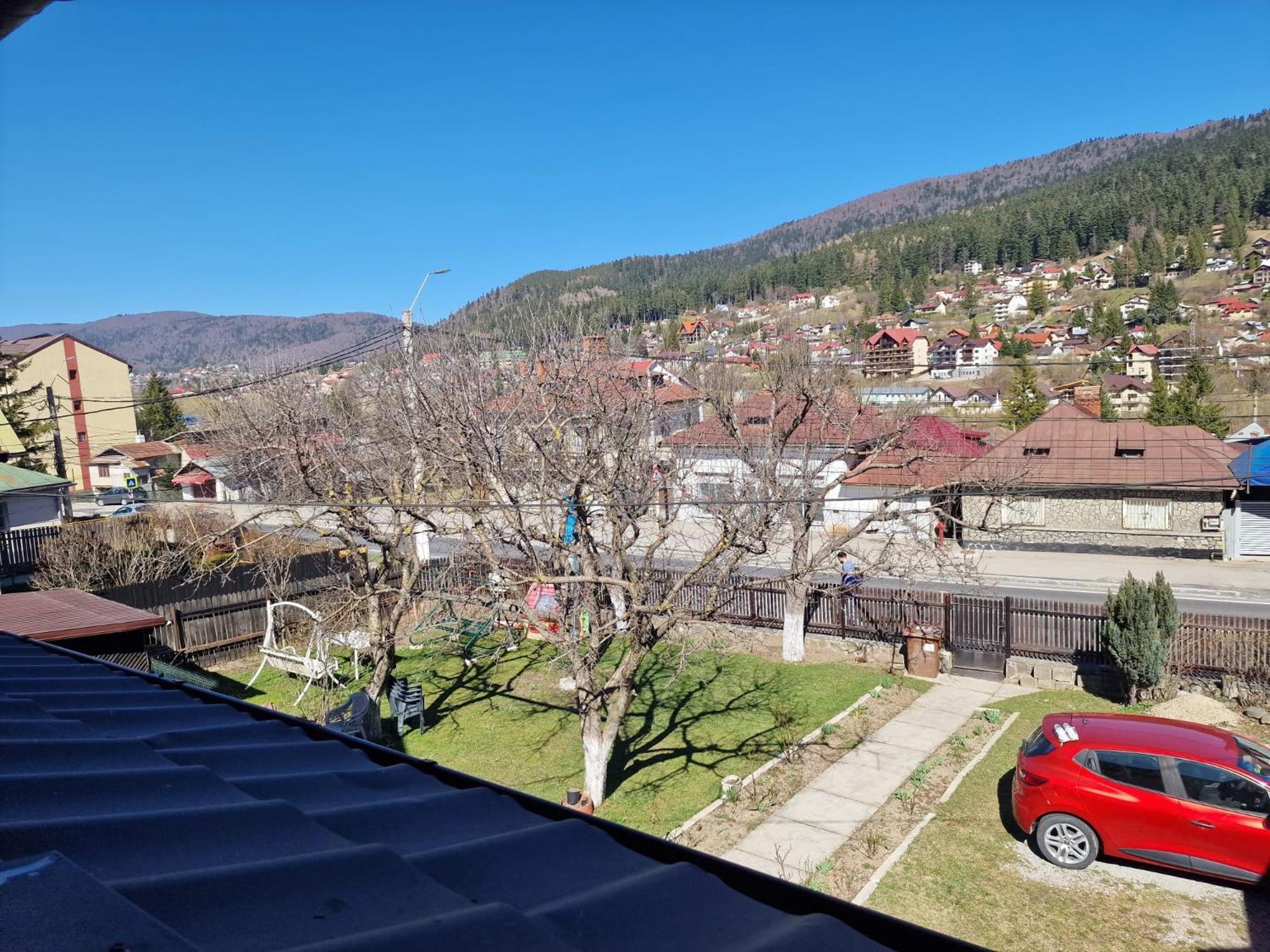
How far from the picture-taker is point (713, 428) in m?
19.9

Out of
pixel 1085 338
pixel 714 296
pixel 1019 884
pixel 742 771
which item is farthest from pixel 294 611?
pixel 714 296

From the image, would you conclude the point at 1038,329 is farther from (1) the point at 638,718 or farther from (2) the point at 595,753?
(2) the point at 595,753

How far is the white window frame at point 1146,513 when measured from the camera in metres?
27.7

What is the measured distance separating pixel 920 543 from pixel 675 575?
18.6ft

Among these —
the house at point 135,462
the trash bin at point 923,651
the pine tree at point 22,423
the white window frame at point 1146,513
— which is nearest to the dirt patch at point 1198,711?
the trash bin at point 923,651

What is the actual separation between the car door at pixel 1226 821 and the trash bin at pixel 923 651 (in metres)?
7.05

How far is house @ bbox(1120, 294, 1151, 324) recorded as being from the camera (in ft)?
308

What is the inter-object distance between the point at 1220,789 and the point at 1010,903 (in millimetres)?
2459

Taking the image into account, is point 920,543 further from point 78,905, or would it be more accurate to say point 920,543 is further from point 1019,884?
point 78,905

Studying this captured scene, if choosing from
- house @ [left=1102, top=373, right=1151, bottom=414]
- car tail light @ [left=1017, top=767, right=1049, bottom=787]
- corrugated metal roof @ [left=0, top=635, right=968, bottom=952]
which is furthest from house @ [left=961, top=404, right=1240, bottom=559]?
house @ [left=1102, top=373, right=1151, bottom=414]

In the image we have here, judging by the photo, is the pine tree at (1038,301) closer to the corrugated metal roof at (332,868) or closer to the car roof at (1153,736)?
the car roof at (1153,736)

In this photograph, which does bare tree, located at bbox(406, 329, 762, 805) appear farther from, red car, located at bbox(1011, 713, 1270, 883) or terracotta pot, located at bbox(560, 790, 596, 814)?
red car, located at bbox(1011, 713, 1270, 883)

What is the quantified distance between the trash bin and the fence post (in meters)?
1.22

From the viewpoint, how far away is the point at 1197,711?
12742 mm
